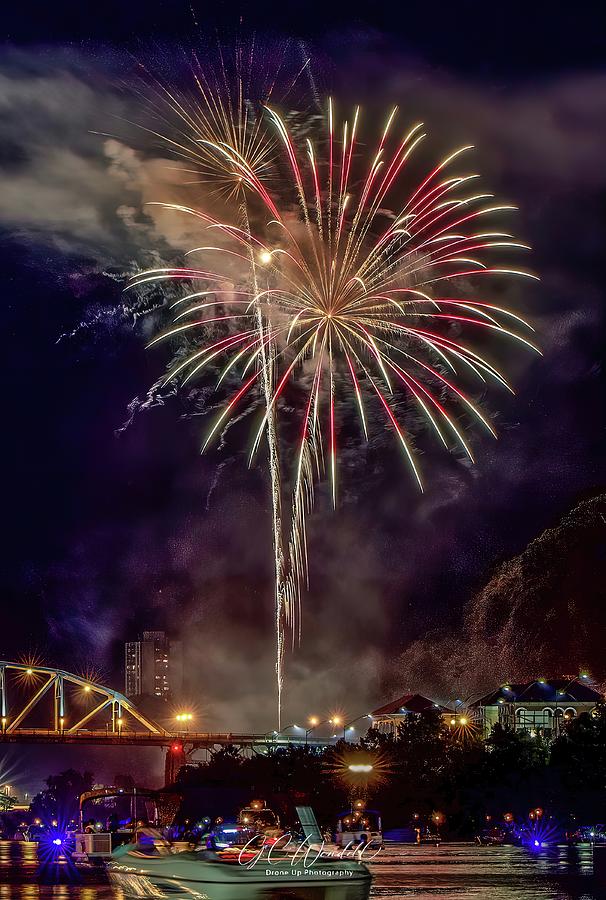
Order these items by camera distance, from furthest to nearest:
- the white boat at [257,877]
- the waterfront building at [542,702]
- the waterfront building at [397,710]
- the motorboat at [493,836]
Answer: the waterfront building at [397,710] < the waterfront building at [542,702] < the motorboat at [493,836] < the white boat at [257,877]

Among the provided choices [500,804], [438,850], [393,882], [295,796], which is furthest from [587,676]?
[393,882]

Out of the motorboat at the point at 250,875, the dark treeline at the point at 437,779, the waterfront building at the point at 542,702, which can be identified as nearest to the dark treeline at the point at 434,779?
the dark treeline at the point at 437,779

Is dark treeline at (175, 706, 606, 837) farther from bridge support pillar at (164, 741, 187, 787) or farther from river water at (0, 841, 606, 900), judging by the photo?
bridge support pillar at (164, 741, 187, 787)

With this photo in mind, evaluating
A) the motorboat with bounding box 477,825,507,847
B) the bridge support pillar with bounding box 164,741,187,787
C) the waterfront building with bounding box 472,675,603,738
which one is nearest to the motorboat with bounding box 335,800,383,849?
the motorboat with bounding box 477,825,507,847

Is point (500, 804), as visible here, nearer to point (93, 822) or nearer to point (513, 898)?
point (93, 822)

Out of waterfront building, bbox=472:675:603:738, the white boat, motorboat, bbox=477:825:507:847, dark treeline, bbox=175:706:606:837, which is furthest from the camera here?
waterfront building, bbox=472:675:603:738

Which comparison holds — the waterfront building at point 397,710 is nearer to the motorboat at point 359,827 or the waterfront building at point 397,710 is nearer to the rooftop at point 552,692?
the rooftop at point 552,692
